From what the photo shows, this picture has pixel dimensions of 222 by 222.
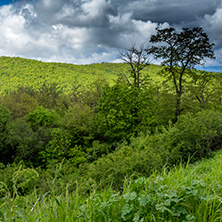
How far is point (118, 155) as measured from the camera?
10.1 meters

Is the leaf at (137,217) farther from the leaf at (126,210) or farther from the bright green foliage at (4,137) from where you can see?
the bright green foliage at (4,137)

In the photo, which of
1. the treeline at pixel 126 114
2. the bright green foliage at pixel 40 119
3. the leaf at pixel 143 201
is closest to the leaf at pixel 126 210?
the leaf at pixel 143 201

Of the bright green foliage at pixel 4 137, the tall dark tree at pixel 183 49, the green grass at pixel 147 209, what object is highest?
the tall dark tree at pixel 183 49

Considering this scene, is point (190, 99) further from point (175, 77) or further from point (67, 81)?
point (67, 81)

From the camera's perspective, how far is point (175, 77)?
2036cm

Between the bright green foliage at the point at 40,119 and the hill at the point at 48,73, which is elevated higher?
the hill at the point at 48,73

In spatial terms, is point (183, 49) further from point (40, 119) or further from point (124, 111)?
point (40, 119)

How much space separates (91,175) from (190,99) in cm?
1307

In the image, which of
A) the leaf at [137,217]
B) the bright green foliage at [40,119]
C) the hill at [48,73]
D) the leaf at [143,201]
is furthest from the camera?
the hill at [48,73]

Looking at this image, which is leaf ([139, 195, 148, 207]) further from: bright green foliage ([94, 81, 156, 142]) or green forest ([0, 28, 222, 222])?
bright green foliage ([94, 81, 156, 142])

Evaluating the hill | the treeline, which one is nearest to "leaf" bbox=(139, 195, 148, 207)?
the treeline

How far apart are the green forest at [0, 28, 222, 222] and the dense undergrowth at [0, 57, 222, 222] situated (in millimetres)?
20

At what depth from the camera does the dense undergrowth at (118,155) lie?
6.38ft

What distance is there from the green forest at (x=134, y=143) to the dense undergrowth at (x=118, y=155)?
0.8 inches
